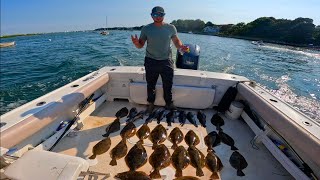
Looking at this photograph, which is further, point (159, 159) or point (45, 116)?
point (159, 159)

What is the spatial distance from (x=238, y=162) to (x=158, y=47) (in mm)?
2542

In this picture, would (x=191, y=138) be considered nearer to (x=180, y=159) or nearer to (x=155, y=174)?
(x=180, y=159)

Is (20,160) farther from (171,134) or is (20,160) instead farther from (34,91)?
(34,91)

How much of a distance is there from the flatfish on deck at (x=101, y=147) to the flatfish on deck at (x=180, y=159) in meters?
1.10

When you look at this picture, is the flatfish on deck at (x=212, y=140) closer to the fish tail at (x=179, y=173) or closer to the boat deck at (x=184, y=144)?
the boat deck at (x=184, y=144)

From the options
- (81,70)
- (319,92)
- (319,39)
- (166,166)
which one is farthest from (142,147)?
(319,39)

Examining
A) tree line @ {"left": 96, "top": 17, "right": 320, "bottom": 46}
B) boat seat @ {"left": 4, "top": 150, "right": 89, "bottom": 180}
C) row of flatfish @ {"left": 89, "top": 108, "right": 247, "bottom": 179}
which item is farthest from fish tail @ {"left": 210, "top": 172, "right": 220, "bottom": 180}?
tree line @ {"left": 96, "top": 17, "right": 320, "bottom": 46}

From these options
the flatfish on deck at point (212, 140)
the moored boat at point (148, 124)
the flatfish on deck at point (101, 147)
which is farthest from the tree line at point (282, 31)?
the flatfish on deck at point (101, 147)

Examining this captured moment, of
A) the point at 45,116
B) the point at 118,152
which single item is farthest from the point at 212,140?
the point at 45,116

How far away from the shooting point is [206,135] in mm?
4160

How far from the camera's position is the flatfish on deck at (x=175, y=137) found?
3.76 m

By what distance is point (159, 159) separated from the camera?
3.23 m

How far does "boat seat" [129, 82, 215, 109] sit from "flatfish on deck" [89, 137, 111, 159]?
1545 millimetres

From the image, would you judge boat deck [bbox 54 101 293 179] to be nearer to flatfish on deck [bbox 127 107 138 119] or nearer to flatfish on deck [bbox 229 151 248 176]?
flatfish on deck [bbox 229 151 248 176]
